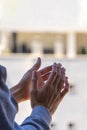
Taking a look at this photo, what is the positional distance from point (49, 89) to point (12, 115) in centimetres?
9

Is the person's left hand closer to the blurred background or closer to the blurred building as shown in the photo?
the blurred background

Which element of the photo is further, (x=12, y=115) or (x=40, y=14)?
(x=40, y=14)

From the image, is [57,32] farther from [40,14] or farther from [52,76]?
[52,76]

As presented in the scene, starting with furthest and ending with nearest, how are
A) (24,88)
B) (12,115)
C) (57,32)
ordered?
(57,32)
(24,88)
(12,115)

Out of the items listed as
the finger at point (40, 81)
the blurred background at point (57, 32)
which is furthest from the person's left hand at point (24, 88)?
the blurred background at point (57, 32)

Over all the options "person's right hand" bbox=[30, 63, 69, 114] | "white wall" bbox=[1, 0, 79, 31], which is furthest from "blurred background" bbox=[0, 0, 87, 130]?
"person's right hand" bbox=[30, 63, 69, 114]

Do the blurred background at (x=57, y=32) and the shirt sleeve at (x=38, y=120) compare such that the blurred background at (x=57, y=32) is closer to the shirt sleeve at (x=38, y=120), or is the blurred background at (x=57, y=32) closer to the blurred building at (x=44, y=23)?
the blurred building at (x=44, y=23)

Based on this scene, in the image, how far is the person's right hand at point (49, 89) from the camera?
2.30ft

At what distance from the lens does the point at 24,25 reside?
4754 millimetres

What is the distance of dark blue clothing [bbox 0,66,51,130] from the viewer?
0.62 m

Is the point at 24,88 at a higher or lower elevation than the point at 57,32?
higher

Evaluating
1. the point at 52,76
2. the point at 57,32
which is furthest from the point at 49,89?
the point at 57,32

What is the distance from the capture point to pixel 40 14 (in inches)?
182

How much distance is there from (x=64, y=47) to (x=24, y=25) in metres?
0.62
